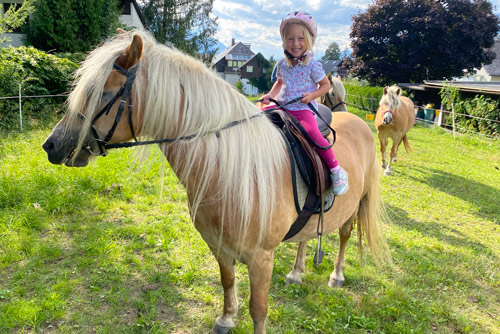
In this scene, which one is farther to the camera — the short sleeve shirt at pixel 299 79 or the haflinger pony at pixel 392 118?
the haflinger pony at pixel 392 118

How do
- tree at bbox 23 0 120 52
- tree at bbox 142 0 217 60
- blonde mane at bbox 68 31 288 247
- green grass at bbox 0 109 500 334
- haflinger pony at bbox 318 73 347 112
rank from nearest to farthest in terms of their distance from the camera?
blonde mane at bbox 68 31 288 247
green grass at bbox 0 109 500 334
haflinger pony at bbox 318 73 347 112
tree at bbox 23 0 120 52
tree at bbox 142 0 217 60

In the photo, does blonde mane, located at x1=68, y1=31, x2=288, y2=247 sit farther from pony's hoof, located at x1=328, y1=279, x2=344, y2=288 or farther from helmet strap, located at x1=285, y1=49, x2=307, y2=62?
pony's hoof, located at x1=328, y1=279, x2=344, y2=288

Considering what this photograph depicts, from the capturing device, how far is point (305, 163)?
6.95 ft

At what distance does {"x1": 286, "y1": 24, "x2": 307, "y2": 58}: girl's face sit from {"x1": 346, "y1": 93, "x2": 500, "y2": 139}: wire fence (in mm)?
13064

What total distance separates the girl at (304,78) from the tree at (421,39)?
2376 cm

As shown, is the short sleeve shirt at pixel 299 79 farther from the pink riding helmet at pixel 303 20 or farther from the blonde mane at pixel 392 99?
the blonde mane at pixel 392 99

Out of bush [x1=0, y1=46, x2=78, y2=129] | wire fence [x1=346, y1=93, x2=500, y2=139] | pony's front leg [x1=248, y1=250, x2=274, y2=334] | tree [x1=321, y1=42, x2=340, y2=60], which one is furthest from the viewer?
tree [x1=321, y1=42, x2=340, y2=60]

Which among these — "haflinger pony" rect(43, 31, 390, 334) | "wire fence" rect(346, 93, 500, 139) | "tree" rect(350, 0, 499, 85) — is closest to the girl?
"haflinger pony" rect(43, 31, 390, 334)

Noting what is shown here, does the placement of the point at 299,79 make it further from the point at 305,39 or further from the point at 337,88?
the point at 337,88

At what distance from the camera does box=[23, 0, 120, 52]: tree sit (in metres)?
10.9

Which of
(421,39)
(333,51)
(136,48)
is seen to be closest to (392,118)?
(136,48)

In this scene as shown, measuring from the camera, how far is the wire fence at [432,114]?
13.2 meters

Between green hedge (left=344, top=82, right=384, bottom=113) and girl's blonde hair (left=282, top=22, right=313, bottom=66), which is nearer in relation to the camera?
girl's blonde hair (left=282, top=22, right=313, bottom=66)

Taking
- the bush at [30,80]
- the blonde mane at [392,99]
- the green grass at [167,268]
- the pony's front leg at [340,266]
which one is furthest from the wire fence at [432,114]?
the bush at [30,80]
